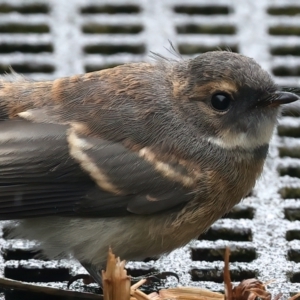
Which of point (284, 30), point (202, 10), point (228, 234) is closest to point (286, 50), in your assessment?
point (284, 30)

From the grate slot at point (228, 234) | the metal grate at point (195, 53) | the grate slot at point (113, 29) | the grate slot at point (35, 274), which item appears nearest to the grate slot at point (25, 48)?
the metal grate at point (195, 53)

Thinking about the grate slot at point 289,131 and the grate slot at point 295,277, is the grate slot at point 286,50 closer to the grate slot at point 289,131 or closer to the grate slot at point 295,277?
the grate slot at point 289,131

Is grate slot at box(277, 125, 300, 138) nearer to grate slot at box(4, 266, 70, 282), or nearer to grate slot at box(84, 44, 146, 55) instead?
grate slot at box(84, 44, 146, 55)

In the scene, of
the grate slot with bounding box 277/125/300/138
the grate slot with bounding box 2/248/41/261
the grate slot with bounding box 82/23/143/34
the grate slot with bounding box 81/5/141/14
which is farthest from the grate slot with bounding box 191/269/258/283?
the grate slot with bounding box 81/5/141/14

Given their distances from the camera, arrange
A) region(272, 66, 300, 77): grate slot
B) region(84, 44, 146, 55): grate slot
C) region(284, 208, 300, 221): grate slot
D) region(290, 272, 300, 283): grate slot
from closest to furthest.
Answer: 1. region(290, 272, 300, 283): grate slot
2. region(284, 208, 300, 221): grate slot
3. region(272, 66, 300, 77): grate slot
4. region(84, 44, 146, 55): grate slot

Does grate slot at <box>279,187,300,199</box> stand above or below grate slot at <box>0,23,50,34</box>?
below

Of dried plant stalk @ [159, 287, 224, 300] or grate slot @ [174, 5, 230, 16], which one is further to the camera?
grate slot @ [174, 5, 230, 16]

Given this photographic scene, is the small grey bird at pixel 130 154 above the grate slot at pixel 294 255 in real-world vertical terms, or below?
above
